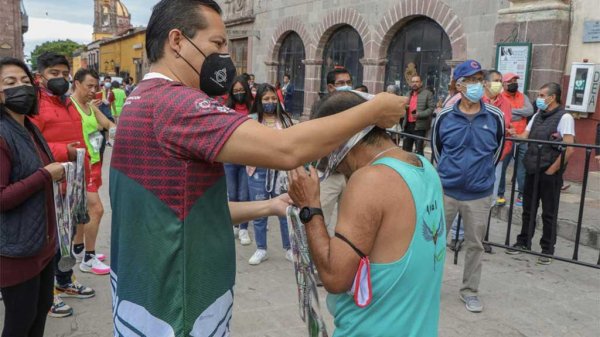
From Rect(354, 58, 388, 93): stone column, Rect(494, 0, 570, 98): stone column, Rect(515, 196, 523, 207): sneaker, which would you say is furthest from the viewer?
Rect(354, 58, 388, 93): stone column

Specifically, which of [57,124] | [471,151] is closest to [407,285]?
[471,151]

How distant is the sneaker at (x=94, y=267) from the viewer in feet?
14.8

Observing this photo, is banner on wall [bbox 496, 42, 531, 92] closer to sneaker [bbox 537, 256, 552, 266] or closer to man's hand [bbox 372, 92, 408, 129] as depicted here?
sneaker [bbox 537, 256, 552, 266]

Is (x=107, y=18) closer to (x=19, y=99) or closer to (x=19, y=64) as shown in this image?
(x=19, y=64)

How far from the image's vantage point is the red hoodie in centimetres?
381

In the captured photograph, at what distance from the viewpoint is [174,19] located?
1.53 m

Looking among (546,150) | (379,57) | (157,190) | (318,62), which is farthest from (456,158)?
(318,62)

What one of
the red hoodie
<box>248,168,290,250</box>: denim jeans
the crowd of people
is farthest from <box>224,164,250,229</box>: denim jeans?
the crowd of people

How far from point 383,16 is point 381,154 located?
35.0 feet

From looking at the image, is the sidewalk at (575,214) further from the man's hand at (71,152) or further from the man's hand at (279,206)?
the man's hand at (71,152)

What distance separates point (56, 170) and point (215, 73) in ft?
5.39

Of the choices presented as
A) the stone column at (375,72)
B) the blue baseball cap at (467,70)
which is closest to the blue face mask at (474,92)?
the blue baseball cap at (467,70)

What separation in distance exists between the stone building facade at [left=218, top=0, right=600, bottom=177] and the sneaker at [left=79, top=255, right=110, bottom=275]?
6803 millimetres

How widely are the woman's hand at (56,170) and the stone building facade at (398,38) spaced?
A: 7241 millimetres
